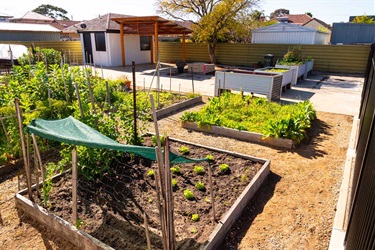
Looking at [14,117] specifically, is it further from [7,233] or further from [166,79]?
[166,79]

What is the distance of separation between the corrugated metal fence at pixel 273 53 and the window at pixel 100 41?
191 inches

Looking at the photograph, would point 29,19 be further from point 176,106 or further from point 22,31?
point 176,106

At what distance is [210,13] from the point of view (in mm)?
16734

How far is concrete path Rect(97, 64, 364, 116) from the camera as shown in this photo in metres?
9.55

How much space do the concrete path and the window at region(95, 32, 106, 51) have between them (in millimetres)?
3353

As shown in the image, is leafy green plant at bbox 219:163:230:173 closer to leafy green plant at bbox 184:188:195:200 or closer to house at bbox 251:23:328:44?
leafy green plant at bbox 184:188:195:200

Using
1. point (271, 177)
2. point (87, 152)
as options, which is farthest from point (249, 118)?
point (87, 152)

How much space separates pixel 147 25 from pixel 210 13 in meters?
3.95

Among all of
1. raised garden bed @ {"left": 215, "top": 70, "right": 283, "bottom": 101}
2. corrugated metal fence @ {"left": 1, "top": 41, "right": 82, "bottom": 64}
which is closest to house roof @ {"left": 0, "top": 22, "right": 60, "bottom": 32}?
corrugated metal fence @ {"left": 1, "top": 41, "right": 82, "bottom": 64}

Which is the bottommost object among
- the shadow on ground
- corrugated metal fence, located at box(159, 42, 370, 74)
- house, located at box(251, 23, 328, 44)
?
the shadow on ground

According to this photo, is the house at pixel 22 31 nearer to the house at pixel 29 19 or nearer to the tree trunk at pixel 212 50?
the tree trunk at pixel 212 50

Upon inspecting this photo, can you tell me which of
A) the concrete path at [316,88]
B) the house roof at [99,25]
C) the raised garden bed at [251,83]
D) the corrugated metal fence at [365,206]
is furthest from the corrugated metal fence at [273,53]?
the corrugated metal fence at [365,206]

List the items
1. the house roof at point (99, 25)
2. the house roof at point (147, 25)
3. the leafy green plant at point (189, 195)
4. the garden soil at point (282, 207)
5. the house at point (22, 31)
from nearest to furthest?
the garden soil at point (282, 207), the leafy green plant at point (189, 195), the house roof at point (147, 25), the house roof at point (99, 25), the house at point (22, 31)

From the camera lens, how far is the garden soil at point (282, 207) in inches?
134
